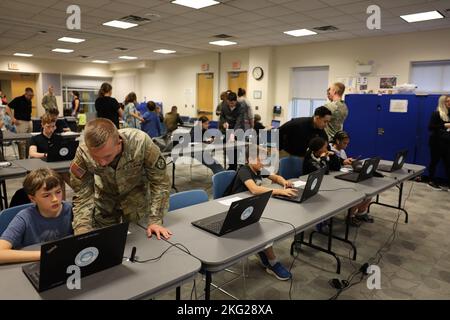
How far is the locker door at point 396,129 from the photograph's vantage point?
20.0ft

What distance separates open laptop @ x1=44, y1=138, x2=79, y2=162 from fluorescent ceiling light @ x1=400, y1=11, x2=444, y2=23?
5598mm

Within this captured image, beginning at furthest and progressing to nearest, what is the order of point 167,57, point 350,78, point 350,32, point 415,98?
point 167,57 < point 350,78 < point 350,32 < point 415,98

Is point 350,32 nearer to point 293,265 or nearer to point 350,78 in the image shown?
point 350,78

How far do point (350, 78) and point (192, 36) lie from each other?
3.85m

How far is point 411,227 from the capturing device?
3902 mm

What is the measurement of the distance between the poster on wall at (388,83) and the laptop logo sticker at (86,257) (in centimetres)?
731

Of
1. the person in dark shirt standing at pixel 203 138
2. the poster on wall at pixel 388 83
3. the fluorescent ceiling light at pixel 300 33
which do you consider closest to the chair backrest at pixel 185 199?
the person in dark shirt standing at pixel 203 138

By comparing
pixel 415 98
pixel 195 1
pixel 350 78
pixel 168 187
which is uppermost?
pixel 195 1

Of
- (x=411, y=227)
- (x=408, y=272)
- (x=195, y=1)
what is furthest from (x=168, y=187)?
(x=195, y=1)

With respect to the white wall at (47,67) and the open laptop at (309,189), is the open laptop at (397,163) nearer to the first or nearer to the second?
the open laptop at (309,189)

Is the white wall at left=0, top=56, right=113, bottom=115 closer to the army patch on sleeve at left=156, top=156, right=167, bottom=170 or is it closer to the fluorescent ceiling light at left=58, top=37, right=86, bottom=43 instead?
the fluorescent ceiling light at left=58, top=37, right=86, bottom=43

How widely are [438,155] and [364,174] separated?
3517mm

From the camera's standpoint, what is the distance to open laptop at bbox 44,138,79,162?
3646 mm

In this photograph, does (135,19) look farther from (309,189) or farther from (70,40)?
(309,189)
